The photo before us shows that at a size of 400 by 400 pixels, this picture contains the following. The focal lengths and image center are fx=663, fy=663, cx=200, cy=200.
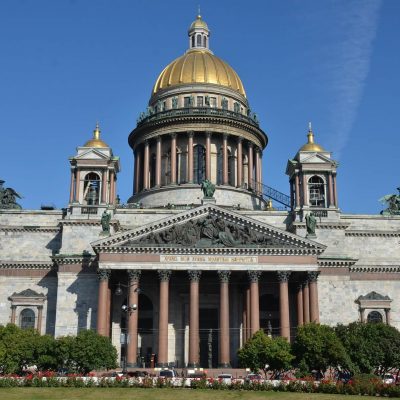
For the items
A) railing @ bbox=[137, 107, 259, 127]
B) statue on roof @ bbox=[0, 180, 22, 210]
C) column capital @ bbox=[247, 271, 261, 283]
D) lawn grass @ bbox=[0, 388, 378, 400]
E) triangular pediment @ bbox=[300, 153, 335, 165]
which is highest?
railing @ bbox=[137, 107, 259, 127]

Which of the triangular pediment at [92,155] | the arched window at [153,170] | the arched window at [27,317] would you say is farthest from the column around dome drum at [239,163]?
the arched window at [27,317]

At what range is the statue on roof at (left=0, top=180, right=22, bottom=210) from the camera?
67.2 m

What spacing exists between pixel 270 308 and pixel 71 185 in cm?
2251

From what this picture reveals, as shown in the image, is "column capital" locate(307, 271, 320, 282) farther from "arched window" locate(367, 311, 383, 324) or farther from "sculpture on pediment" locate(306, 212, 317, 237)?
"arched window" locate(367, 311, 383, 324)

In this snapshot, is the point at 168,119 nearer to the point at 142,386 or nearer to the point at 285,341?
the point at 285,341

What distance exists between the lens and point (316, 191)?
66.2 metres

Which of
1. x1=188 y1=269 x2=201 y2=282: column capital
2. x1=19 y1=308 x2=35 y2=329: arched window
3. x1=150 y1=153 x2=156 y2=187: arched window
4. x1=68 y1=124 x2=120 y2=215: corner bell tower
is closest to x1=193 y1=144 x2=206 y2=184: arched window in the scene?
x1=150 y1=153 x2=156 y2=187: arched window

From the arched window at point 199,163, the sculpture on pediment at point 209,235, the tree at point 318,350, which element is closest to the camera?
the tree at point 318,350

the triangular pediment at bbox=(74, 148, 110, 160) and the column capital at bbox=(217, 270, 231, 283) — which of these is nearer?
the column capital at bbox=(217, 270, 231, 283)

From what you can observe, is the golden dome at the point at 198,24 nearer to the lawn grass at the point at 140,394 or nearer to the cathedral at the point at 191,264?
the cathedral at the point at 191,264

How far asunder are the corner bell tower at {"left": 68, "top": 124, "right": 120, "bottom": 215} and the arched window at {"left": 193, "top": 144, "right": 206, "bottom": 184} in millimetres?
12216

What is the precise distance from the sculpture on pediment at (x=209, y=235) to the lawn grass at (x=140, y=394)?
20888 millimetres

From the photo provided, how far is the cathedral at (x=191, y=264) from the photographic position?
5647 cm

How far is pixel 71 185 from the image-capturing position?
212ft
